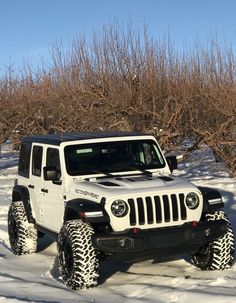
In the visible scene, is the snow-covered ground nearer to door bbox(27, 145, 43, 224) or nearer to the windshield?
door bbox(27, 145, 43, 224)

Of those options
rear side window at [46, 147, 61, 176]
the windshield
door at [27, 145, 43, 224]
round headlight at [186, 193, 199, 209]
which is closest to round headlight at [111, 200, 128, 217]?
round headlight at [186, 193, 199, 209]

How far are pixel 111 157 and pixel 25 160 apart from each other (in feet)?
5.55

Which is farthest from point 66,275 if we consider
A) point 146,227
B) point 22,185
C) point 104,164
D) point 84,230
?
point 22,185

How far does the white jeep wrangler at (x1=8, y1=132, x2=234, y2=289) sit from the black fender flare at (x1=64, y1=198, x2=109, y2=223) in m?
0.01

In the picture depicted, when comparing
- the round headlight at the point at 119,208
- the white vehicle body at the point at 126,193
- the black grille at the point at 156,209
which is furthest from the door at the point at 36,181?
the black grille at the point at 156,209

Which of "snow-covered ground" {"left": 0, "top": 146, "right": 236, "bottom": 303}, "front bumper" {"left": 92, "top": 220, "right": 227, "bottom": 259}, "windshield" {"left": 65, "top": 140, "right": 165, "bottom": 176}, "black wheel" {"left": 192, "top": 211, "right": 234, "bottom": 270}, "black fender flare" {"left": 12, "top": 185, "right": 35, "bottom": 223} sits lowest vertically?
"snow-covered ground" {"left": 0, "top": 146, "right": 236, "bottom": 303}

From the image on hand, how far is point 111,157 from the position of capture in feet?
21.3

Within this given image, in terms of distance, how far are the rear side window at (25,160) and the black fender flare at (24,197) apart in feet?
0.65

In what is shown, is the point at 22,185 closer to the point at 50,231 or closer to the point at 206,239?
the point at 50,231

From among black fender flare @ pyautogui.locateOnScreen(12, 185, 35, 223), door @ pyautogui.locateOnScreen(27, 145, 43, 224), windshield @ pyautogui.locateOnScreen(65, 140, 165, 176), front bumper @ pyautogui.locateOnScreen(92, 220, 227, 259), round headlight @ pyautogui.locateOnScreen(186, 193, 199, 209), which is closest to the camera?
front bumper @ pyautogui.locateOnScreen(92, 220, 227, 259)

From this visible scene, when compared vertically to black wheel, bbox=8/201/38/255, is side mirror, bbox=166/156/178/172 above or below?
above

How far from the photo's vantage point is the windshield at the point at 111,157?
630cm

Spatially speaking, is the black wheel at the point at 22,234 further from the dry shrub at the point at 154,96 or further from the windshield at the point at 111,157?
the dry shrub at the point at 154,96

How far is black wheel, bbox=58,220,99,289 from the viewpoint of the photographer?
5.33 m
